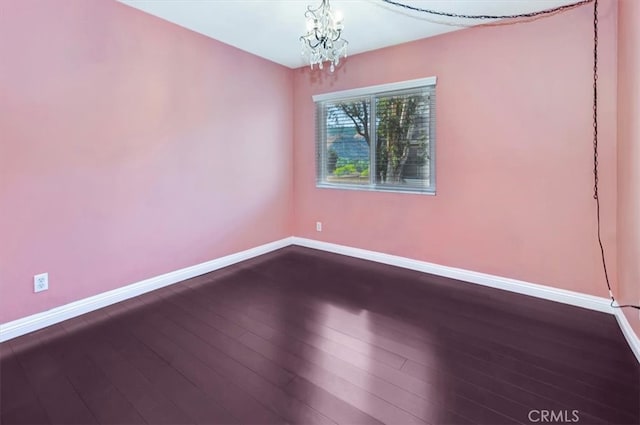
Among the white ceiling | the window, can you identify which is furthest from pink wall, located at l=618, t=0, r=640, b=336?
the window

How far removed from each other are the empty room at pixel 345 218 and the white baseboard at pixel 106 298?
0.05 ft

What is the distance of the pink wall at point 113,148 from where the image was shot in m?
2.17

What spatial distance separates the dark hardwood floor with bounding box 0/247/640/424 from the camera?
1533 mm

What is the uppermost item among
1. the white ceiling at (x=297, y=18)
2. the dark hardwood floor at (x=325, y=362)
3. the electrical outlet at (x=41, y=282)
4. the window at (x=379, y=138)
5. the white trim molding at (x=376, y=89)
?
the white ceiling at (x=297, y=18)

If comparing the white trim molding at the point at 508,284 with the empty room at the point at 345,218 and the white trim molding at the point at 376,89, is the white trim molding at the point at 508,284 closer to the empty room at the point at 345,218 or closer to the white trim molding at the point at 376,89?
the empty room at the point at 345,218

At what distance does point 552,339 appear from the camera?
216 cm

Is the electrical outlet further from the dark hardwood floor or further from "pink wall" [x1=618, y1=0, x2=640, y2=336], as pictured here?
"pink wall" [x1=618, y1=0, x2=640, y2=336]

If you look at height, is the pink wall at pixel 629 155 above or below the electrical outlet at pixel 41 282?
above

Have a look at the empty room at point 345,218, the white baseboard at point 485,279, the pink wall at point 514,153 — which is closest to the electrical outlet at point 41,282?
the empty room at point 345,218

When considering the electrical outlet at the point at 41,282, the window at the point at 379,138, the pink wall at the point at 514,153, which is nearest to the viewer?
the electrical outlet at the point at 41,282

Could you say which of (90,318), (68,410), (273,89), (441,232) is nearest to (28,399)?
(68,410)

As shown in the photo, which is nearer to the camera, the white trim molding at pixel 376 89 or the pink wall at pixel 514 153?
the pink wall at pixel 514 153

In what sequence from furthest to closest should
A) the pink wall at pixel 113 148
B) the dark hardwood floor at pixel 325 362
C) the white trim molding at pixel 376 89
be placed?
the white trim molding at pixel 376 89, the pink wall at pixel 113 148, the dark hardwood floor at pixel 325 362

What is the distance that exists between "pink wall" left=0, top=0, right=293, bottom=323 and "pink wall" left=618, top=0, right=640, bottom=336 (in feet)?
11.0
